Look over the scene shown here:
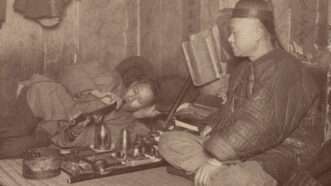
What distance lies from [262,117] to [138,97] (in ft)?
7.63

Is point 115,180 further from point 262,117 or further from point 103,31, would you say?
point 103,31

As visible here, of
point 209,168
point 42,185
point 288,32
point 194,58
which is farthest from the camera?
point 194,58

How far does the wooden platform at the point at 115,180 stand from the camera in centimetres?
386

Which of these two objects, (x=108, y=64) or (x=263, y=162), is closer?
(x=263, y=162)

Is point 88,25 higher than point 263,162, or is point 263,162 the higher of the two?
point 88,25

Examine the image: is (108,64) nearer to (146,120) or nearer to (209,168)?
(146,120)

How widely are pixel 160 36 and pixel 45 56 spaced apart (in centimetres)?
140

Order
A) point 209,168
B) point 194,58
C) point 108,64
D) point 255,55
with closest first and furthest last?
point 209,168 → point 255,55 → point 194,58 → point 108,64

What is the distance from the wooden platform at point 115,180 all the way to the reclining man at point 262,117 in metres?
0.70

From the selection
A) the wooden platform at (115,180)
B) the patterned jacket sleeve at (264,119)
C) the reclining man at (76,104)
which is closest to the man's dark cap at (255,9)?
the patterned jacket sleeve at (264,119)

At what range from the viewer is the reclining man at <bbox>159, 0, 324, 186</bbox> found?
3.14 m

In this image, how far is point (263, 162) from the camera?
3.26 meters

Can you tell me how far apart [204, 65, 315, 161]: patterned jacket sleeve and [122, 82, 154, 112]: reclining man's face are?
2112 millimetres

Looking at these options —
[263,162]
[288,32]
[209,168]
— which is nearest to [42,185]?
[209,168]
